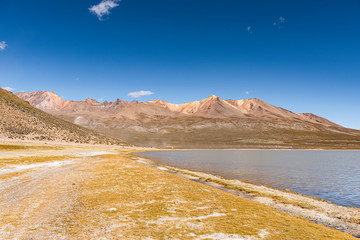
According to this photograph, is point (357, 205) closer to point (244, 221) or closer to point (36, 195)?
point (244, 221)

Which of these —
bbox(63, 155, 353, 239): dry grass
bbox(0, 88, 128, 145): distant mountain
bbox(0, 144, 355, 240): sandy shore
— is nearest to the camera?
bbox(0, 144, 355, 240): sandy shore

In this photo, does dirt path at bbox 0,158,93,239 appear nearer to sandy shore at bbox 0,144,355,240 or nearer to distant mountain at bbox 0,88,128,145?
sandy shore at bbox 0,144,355,240

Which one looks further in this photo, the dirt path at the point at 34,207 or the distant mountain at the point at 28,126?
the distant mountain at the point at 28,126

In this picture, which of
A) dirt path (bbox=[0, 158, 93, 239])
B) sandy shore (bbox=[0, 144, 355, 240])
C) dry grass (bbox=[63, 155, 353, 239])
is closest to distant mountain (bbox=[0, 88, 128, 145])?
dirt path (bbox=[0, 158, 93, 239])

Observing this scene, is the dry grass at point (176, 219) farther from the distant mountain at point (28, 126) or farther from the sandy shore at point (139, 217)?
the distant mountain at point (28, 126)

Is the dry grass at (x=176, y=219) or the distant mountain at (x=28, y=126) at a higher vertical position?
the distant mountain at (x=28, y=126)

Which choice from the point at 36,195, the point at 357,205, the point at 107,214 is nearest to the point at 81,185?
the point at 36,195

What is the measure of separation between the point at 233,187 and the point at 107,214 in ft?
56.0

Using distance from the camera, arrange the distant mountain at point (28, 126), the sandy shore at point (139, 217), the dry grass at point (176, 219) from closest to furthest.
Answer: the sandy shore at point (139, 217) < the dry grass at point (176, 219) < the distant mountain at point (28, 126)

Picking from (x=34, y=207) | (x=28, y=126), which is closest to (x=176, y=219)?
(x=34, y=207)

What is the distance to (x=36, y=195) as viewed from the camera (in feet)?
60.4

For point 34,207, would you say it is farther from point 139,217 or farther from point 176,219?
point 176,219

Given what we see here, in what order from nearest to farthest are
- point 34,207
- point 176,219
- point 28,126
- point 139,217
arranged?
point 176,219
point 139,217
point 34,207
point 28,126

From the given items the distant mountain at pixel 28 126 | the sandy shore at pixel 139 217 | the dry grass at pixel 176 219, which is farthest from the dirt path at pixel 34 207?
the distant mountain at pixel 28 126
